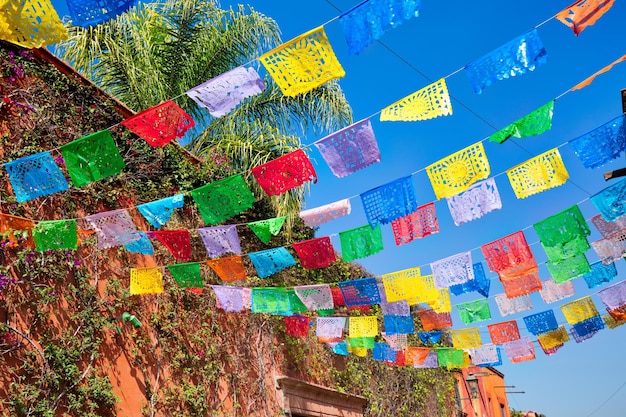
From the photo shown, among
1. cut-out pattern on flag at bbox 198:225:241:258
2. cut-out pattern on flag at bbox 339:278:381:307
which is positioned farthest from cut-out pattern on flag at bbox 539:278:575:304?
cut-out pattern on flag at bbox 198:225:241:258

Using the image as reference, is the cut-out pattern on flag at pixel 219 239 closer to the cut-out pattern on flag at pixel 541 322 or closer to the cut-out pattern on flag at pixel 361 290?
the cut-out pattern on flag at pixel 361 290

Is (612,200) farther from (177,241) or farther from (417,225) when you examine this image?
(177,241)

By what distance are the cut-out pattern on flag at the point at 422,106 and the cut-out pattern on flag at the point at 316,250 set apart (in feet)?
6.74

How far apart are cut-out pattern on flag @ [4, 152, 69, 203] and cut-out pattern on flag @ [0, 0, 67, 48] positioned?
145 cm

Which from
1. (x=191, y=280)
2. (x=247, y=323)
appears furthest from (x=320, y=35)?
(x=247, y=323)

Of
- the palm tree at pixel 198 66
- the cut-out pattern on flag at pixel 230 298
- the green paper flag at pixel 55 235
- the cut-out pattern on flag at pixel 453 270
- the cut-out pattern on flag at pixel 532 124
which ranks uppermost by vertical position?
the palm tree at pixel 198 66

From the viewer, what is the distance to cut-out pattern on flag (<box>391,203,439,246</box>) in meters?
5.91

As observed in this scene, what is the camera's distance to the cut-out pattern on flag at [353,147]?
4.72 meters

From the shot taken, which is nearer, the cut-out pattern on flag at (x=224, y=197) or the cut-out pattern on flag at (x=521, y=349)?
the cut-out pattern on flag at (x=224, y=197)

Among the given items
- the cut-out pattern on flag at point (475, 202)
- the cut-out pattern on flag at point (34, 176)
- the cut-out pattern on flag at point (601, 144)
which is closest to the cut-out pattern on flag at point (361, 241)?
the cut-out pattern on flag at point (475, 202)

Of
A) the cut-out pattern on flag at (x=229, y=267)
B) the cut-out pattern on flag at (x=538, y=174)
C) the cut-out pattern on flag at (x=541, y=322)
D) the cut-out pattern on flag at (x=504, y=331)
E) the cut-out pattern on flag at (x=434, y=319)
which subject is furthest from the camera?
the cut-out pattern on flag at (x=434, y=319)

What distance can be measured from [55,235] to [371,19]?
3.02 m

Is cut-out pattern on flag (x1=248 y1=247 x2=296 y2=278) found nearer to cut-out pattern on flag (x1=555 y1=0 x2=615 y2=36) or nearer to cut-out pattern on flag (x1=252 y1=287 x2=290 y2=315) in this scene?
cut-out pattern on flag (x1=252 y1=287 x2=290 y2=315)

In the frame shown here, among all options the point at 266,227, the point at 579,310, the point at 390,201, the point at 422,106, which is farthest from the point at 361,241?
the point at 579,310
